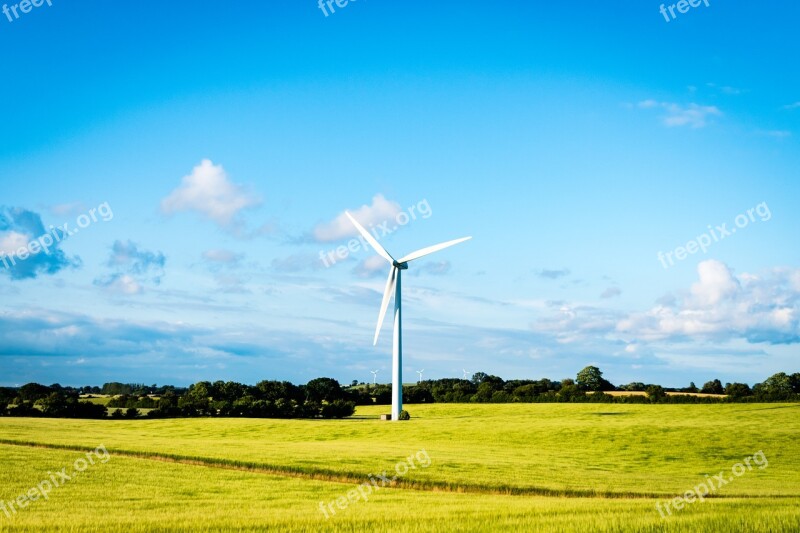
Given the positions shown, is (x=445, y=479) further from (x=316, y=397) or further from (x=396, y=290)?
(x=316, y=397)

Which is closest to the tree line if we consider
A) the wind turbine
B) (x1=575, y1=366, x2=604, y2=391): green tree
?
(x1=575, y1=366, x2=604, y2=391): green tree

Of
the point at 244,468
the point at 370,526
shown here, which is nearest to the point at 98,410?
the point at 244,468

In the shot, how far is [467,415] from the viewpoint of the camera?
318ft

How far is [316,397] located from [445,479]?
333 feet

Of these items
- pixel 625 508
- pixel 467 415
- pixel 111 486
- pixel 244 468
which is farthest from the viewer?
pixel 467 415

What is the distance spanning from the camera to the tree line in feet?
331

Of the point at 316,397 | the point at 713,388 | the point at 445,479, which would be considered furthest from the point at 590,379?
the point at 445,479

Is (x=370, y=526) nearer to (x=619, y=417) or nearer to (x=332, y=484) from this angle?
(x=332, y=484)

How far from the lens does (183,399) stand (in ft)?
372

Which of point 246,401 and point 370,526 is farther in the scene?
point 246,401

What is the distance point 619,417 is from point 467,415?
22.2 meters

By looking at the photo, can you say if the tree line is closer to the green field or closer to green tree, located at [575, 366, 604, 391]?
green tree, located at [575, 366, 604, 391]

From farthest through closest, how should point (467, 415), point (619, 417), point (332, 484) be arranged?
1. point (467, 415)
2. point (619, 417)
3. point (332, 484)

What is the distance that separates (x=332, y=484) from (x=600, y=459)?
28.5m
